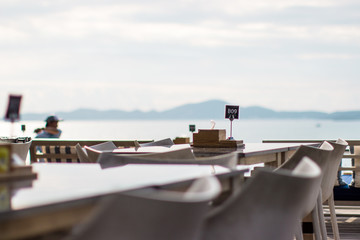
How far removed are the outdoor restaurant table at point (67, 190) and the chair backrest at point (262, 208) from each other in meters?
0.21

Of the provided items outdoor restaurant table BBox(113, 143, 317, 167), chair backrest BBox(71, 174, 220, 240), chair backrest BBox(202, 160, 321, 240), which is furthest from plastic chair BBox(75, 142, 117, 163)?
chair backrest BBox(71, 174, 220, 240)

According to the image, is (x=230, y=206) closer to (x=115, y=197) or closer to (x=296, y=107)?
(x=115, y=197)

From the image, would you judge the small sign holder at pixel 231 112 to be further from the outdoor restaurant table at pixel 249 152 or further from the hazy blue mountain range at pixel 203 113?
the hazy blue mountain range at pixel 203 113

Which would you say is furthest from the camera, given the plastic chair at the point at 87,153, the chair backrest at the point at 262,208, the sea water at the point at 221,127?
the sea water at the point at 221,127

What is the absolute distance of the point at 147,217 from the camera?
1.59m

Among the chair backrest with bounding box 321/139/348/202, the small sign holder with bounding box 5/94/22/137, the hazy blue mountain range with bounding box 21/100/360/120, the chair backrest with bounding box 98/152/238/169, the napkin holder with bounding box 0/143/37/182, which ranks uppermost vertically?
the hazy blue mountain range with bounding box 21/100/360/120

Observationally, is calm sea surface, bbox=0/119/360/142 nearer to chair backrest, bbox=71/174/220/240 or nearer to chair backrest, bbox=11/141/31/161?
chair backrest, bbox=71/174/220/240

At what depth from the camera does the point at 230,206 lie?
2059mm

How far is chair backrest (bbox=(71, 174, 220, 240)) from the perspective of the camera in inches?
58.7

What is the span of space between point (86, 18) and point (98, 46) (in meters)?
27.5

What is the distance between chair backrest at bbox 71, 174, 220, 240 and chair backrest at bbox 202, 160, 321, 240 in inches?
13.2

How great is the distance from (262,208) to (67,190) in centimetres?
67

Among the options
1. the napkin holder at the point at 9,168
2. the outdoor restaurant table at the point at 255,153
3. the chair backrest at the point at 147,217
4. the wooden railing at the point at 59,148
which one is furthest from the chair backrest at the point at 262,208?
the wooden railing at the point at 59,148

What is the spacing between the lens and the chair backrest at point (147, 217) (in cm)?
149
